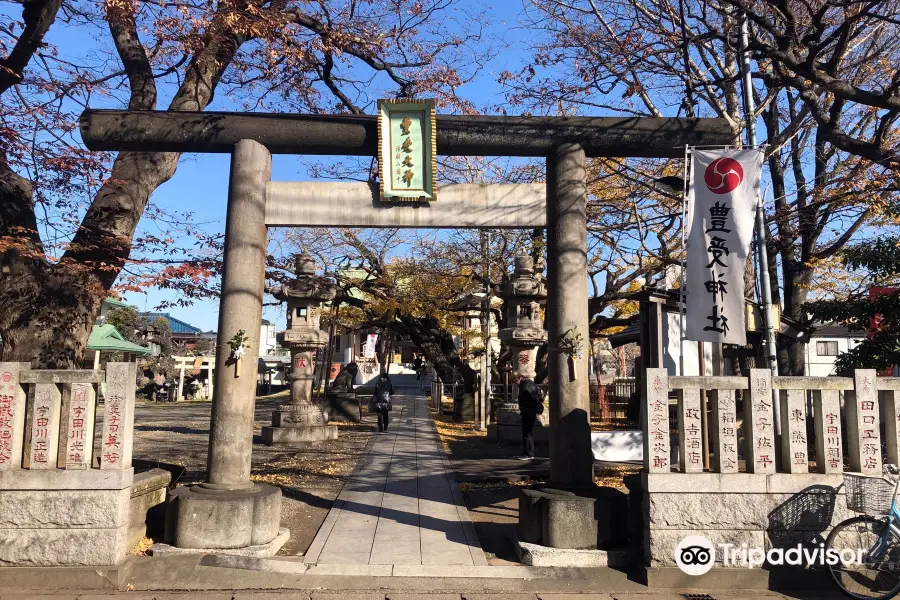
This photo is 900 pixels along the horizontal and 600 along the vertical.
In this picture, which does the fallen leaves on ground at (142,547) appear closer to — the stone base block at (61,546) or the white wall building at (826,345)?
the stone base block at (61,546)

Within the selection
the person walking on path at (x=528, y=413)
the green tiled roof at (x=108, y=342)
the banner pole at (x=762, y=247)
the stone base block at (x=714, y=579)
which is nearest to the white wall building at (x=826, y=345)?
the banner pole at (x=762, y=247)

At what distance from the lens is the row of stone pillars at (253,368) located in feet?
20.7

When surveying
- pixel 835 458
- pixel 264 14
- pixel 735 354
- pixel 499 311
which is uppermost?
pixel 264 14

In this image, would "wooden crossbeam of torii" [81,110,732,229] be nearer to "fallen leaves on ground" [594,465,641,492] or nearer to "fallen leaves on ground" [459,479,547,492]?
"fallen leaves on ground" [459,479,547,492]

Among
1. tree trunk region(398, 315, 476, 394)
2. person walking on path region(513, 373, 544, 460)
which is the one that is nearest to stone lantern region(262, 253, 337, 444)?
person walking on path region(513, 373, 544, 460)

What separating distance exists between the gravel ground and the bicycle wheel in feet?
18.5

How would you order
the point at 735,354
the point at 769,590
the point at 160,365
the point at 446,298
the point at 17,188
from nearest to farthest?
the point at 769,590 → the point at 17,188 → the point at 735,354 → the point at 446,298 → the point at 160,365

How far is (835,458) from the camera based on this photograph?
6051mm

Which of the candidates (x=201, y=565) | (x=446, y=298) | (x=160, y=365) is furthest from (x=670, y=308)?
(x=160, y=365)

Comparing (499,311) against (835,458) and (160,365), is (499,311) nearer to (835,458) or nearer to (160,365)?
(835,458)

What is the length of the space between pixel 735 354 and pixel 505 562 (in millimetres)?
8233

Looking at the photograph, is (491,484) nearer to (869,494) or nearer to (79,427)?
(869,494)

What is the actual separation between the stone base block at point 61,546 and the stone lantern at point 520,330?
11537 millimetres

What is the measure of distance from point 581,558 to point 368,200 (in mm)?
4820
